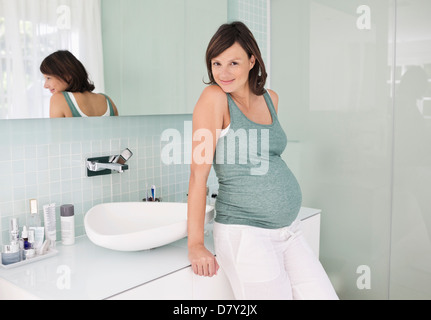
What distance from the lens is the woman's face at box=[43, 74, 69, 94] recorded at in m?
1.60

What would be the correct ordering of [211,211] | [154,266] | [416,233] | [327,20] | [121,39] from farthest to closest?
1. [327,20]
2. [416,233]
3. [121,39]
4. [211,211]
5. [154,266]

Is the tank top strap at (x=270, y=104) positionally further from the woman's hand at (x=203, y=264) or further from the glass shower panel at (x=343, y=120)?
the glass shower panel at (x=343, y=120)

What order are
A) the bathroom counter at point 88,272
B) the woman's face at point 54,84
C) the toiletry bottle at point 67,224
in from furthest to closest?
the toiletry bottle at point 67,224
the woman's face at point 54,84
the bathroom counter at point 88,272

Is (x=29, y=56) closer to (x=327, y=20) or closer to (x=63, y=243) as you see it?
(x=63, y=243)

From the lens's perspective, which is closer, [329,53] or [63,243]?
[63,243]

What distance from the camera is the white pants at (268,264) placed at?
4.88ft

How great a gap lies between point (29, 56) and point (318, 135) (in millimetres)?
1549

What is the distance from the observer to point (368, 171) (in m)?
2.36

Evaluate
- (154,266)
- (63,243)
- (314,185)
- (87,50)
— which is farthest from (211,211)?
(314,185)

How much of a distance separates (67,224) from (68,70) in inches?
22.2

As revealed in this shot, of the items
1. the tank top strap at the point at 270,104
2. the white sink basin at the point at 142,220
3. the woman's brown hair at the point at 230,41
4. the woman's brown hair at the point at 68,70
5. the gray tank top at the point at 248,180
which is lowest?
the white sink basin at the point at 142,220

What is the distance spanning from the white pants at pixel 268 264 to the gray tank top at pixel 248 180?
4cm

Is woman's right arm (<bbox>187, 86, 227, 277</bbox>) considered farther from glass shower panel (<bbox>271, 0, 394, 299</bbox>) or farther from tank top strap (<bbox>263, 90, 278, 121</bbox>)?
glass shower panel (<bbox>271, 0, 394, 299</bbox>)

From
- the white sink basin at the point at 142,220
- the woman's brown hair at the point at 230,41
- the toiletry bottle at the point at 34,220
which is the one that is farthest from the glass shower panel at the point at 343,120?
the toiletry bottle at the point at 34,220
